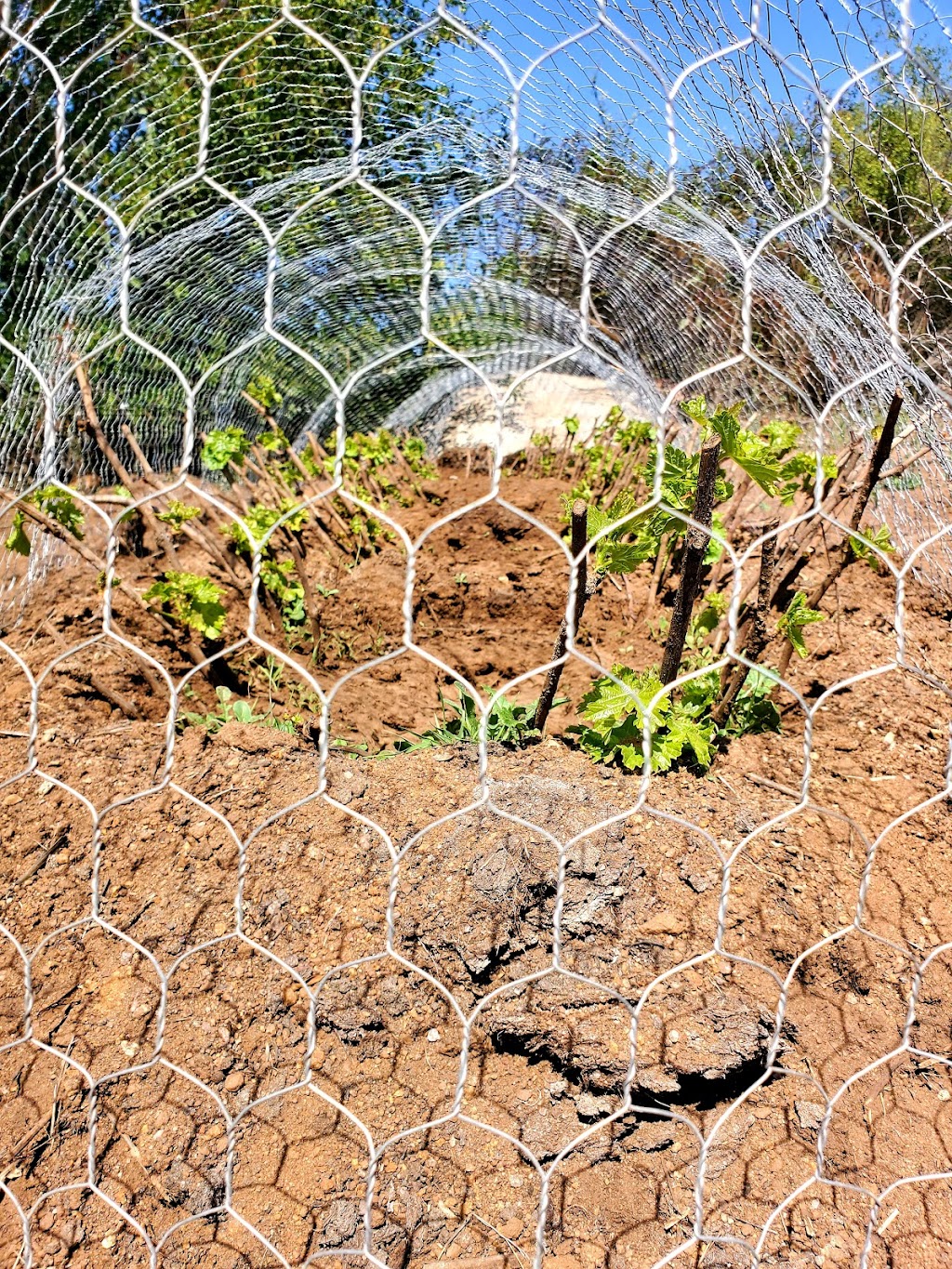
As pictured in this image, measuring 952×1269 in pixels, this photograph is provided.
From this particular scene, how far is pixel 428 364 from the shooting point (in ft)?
16.2

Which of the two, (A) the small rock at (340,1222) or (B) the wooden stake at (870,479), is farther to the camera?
(B) the wooden stake at (870,479)

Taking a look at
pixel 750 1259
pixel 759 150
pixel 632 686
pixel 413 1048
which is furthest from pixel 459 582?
pixel 750 1259

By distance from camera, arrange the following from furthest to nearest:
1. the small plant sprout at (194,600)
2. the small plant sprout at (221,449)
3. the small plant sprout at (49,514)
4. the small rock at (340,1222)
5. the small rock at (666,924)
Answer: the small plant sprout at (221,449), the small plant sprout at (194,600), the small plant sprout at (49,514), the small rock at (666,924), the small rock at (340,1222)

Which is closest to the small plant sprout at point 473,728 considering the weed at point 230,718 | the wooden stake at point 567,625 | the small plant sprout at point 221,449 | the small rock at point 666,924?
the wooden stake at point 567,625

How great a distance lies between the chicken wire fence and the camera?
1.27 m

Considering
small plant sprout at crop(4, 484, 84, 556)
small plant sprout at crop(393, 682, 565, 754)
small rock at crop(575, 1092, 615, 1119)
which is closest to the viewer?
small rock at crop(575, 1092, 615, 1119)

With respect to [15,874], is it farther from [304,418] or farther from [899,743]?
[304,418]

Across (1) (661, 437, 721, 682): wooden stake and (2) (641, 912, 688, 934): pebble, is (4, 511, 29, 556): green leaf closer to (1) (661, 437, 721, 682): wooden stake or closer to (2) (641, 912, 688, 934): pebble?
(1) (661, 437, 721, 682): wooden stake

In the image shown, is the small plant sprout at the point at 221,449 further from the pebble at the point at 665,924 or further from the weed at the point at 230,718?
the pebble at the point at 665,924

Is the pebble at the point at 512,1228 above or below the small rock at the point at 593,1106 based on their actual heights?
above

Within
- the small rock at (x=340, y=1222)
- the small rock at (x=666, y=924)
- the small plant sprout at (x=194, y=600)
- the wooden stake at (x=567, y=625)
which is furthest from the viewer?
the small plant sprout at (x=194, y=600)

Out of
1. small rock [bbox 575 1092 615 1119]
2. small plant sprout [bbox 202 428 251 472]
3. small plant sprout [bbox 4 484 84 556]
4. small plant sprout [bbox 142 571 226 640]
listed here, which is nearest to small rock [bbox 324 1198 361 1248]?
small rock [bbox 575 1092 615 1119]

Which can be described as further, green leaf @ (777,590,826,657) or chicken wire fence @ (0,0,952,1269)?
green leaf @ (777,590,826,657)

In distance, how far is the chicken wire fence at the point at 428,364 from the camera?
1.27 meters
